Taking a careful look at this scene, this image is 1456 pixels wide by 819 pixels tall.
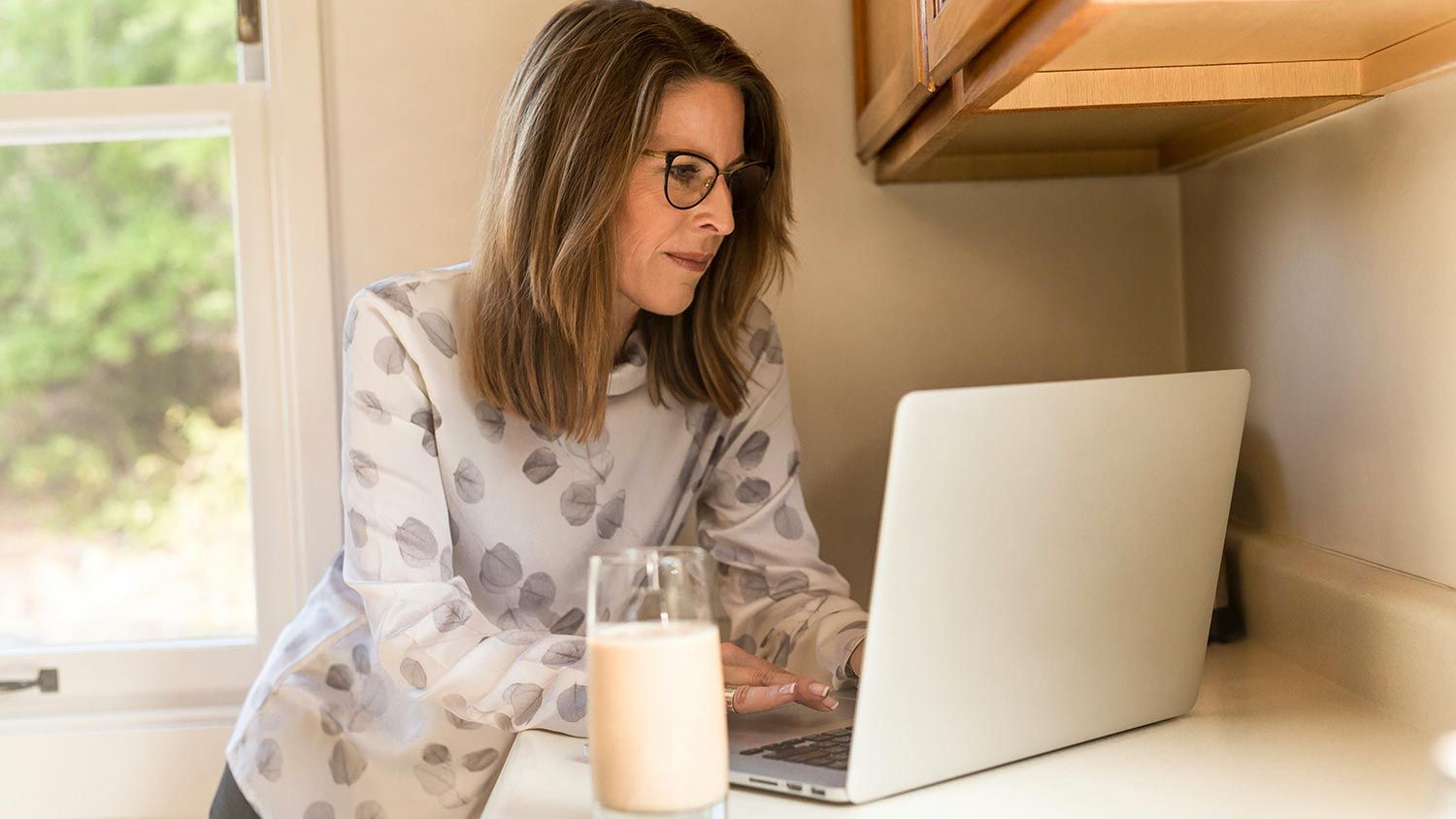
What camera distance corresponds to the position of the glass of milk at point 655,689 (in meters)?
0.62

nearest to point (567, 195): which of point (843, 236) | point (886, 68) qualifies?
point (886, 68)

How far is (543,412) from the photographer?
3.76ft

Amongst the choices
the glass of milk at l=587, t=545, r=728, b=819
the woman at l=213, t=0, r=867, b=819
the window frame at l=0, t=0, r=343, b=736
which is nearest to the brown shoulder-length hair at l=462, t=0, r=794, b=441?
the woman at l=213, t=0, r=867, b=819

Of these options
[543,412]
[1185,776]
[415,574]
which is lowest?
[1185,776]

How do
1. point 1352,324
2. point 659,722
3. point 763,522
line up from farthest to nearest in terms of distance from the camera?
point 763,522, point 1352,324, point 659,722

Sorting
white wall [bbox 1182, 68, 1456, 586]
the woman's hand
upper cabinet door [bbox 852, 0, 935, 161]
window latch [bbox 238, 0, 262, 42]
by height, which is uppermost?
window latch [bbox 238, 0, 262, 42]

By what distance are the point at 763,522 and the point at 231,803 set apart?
57 centimetres

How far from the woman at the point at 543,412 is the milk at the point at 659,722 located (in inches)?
14.7

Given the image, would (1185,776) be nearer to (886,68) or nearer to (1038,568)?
(1038,568)

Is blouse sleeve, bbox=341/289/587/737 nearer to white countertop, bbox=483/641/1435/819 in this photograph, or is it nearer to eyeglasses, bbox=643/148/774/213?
white countertop, bbox=483/641/1435/819

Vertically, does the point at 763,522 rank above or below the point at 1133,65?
below

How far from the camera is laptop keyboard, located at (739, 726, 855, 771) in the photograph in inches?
31.0

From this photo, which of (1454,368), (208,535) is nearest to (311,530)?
(208,535)

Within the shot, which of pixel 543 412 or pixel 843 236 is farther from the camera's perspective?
pixel 843 236
